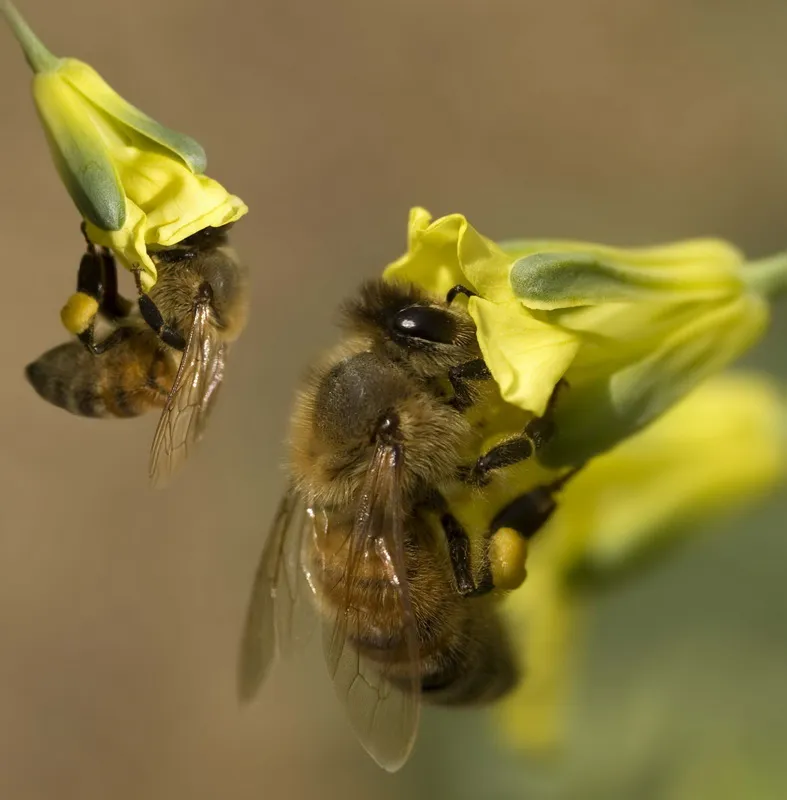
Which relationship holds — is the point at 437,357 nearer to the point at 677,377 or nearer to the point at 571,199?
the point at 677,377

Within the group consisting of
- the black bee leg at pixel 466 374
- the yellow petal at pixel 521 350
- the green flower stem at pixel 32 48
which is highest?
the green flower stem at pixel 32 48

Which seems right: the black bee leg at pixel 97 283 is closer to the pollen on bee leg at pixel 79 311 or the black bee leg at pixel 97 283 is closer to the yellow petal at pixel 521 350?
the pollen on bee leg at pixel 79 311

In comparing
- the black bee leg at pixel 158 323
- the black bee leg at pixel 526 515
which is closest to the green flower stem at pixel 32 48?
the black bee leg at pixel 158 323

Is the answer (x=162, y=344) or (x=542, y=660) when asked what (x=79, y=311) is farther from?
(x=542, y=660)

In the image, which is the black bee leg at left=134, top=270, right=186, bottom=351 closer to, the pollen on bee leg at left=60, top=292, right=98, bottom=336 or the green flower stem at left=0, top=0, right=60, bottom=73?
the pollen on bee leg at left=60, top=292, right=98, bottom=336

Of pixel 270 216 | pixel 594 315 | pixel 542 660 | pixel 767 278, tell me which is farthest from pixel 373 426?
pixel 270 216

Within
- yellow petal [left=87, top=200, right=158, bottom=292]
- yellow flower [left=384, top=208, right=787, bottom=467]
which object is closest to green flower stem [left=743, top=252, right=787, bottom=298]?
yellow flower [left=384, top=208, right=787, bottom=467]
